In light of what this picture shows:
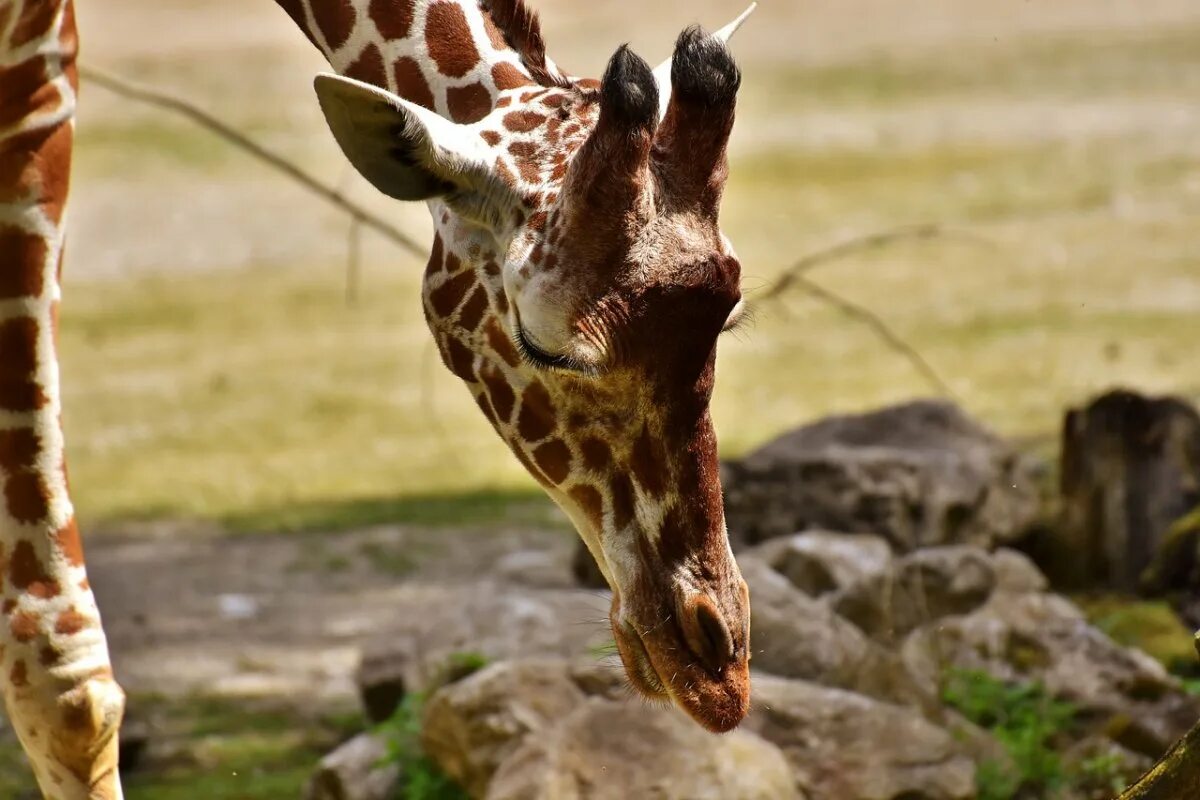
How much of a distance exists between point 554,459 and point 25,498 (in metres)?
1.40

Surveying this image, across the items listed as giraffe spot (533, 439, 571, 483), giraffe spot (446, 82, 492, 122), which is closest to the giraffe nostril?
giraffe spot (533, 439, 571, 483)

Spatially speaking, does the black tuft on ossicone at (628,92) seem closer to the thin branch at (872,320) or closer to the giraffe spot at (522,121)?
the giraffe spot at (522,121)

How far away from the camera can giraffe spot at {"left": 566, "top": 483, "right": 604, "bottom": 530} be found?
3621 mm

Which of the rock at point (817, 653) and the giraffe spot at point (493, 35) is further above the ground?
the giraffe spot at point (493, 35)

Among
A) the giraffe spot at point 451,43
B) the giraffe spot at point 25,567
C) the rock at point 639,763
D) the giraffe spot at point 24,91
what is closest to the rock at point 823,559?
the rock at point 639,763

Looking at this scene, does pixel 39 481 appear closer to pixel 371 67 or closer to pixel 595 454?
pixel 371 67

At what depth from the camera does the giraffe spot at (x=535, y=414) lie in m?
3.60

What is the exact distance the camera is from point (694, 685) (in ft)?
11.5

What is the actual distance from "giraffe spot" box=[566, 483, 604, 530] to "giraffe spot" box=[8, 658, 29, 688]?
1.44 meters

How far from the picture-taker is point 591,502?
12.0ft

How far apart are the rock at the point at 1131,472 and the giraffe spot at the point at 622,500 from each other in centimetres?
383

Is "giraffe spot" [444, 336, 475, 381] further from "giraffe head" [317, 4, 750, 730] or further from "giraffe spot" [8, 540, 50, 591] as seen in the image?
"giraffe spot" [8, 540, 50, 591]

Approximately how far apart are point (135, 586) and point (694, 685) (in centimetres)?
493


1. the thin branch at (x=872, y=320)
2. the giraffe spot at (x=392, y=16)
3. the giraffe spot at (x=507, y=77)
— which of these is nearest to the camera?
the giraffe spot at (x=507, y=77)
